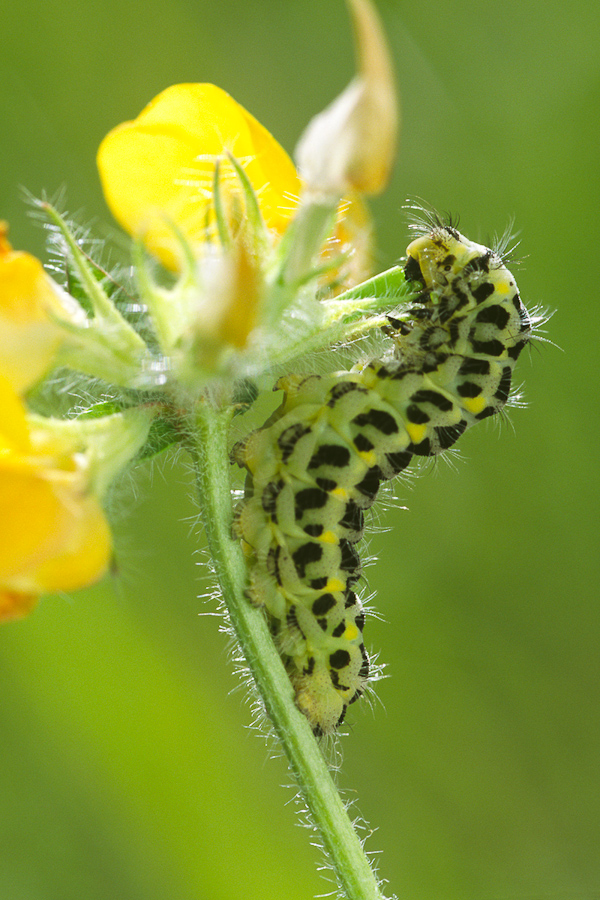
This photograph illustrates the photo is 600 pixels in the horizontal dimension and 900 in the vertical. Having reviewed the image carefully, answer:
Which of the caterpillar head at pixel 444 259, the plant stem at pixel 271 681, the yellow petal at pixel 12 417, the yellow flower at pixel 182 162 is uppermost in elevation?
the yellow flower at pixel 182 162

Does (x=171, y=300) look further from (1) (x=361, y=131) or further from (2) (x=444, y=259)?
(2) (x=444, y=259)

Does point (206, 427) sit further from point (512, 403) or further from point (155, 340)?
point (512, 403)

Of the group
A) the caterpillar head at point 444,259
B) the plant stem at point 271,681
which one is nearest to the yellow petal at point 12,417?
the plant stem at point 271,681

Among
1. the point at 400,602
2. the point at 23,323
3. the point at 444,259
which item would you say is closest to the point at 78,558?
the point at 23,323

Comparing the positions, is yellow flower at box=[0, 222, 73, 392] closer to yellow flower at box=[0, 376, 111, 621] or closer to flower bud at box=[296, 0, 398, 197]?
yellow flower at box=[0, 376, 111, 621]

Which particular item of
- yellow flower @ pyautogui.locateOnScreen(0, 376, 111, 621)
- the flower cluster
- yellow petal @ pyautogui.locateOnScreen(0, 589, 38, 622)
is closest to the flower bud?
the flower cluster

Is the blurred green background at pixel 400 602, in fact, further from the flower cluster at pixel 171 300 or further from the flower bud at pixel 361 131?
the flower bud at pixel 361 131

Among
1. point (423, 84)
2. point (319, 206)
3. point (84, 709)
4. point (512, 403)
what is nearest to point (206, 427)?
point (319, 206)
